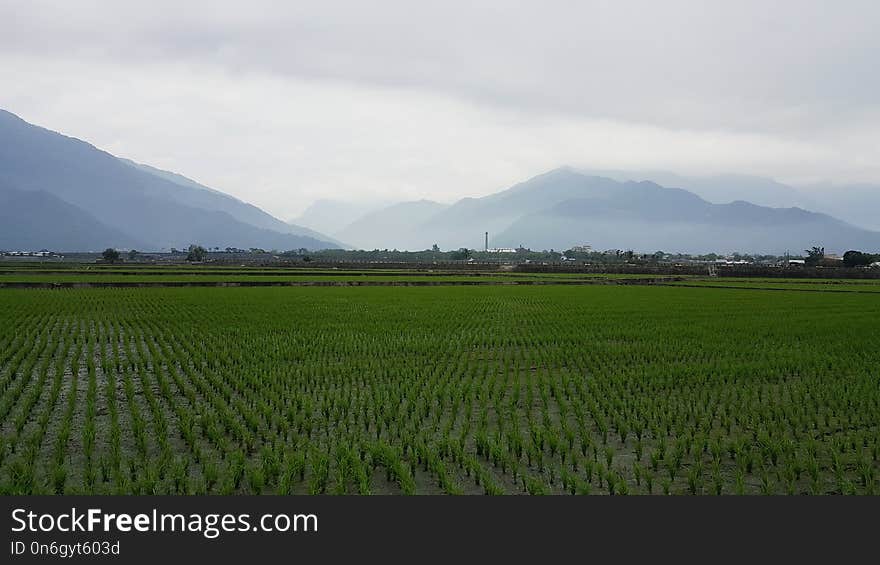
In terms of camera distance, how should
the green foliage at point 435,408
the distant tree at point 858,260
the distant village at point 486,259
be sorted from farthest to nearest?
the distant village at point 486,259 → the distant tree at point 858,260 → the green foliage at point 435,408

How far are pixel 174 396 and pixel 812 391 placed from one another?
31.3 feet

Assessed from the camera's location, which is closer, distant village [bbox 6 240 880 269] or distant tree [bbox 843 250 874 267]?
distant tree [bbox 843 250 874 267]

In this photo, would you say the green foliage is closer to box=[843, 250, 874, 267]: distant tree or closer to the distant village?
the distant village

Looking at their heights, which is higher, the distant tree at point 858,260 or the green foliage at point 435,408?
the distant tree at point 858,260

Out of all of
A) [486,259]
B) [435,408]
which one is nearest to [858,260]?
[486,259]

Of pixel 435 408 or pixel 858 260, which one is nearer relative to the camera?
pixel 435 408

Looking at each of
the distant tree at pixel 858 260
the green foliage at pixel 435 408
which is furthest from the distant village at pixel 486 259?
the green foliage at pixel 435 408

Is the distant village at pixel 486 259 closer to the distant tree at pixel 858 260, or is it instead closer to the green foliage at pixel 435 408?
the distant tree at pixel 858 260

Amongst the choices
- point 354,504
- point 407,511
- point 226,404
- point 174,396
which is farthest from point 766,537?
point 174,396

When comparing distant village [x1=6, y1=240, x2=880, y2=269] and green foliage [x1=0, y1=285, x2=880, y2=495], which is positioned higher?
distant village [x1=6, y1=240, x2=880, y2=269]

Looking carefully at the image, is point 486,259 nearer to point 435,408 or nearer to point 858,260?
point 858,260

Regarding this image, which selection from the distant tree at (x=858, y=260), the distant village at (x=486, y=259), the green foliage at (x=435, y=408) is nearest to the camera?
the green foliage at (x=435, y=408)

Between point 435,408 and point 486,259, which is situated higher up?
point 486,259

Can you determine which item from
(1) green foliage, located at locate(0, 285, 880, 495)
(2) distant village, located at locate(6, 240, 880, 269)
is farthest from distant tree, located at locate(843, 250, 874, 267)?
(1) green foliage, located at locate(0, 285, 880, 495)
